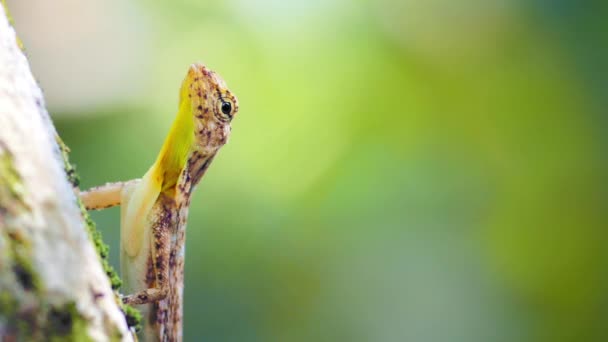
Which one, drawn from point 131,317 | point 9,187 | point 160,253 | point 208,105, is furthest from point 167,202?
point 9,187

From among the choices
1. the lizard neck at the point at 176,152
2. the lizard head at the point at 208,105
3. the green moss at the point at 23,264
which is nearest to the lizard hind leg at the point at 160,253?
the lizard neck at the point at 176,152

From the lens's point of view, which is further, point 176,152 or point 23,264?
point 176,152

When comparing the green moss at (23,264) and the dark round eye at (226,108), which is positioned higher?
the green moss at (23,264)

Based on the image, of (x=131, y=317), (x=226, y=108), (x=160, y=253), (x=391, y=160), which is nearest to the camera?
(x=131, y=317)

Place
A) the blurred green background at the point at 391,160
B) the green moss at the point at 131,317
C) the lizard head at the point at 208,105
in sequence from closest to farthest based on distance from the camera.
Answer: the green moss at the point at 131,317 → the lizard head at the point at 208,105 → the blurred green background at the point at 391,160

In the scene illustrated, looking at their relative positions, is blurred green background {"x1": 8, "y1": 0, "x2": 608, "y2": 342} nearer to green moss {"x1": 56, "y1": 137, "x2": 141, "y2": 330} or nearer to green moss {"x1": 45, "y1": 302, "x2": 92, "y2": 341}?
green moss {"x1": 56, "y1": 137, "x2": 141, "y2": 330}

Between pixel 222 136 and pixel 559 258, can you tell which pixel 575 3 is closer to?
pixel 559 258

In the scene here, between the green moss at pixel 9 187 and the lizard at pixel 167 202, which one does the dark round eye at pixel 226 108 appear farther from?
the green moss at pixel 9 187

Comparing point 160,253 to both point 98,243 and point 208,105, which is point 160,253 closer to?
point 208,105

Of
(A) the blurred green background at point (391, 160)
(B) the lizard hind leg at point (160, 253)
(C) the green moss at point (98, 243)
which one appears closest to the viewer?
Answer: (C) the green moss at point (98, 243)
